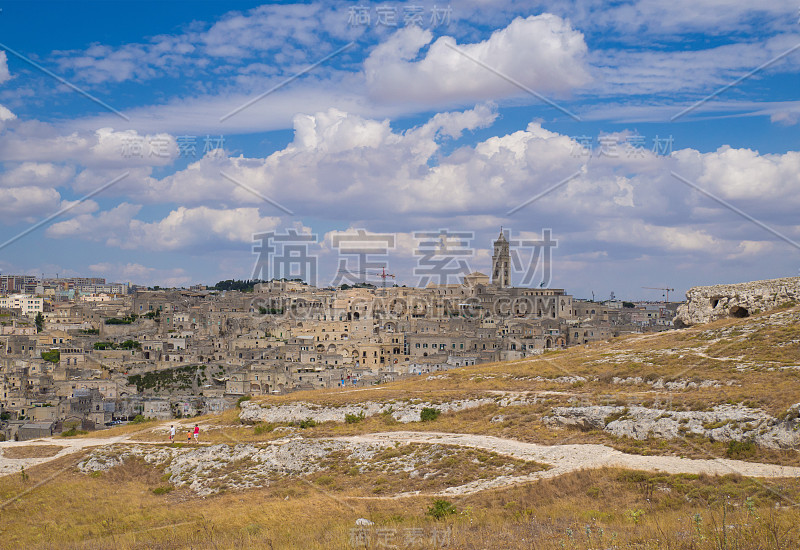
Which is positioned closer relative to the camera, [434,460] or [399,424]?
[434,460]

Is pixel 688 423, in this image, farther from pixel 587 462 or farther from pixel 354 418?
pixel 354 418

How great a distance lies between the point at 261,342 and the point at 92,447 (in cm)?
5910

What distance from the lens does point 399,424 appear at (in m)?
26.7

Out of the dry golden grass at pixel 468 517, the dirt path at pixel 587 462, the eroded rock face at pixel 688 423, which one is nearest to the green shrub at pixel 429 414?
the dirt path at pixel 587 462

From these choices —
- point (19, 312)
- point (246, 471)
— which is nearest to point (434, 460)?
point (246, 471)

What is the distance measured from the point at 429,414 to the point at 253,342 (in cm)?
6374

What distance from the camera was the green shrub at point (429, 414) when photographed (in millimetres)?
26625

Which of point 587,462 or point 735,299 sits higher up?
point 735,299

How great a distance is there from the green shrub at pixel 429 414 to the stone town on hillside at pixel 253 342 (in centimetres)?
3284

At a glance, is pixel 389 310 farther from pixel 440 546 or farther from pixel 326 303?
pixel 440 546

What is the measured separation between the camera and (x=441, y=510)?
570 inches

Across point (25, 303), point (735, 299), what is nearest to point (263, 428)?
point (735, 299)

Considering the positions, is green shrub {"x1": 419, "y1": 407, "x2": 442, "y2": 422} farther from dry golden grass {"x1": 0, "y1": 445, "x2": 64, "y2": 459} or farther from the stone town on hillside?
the stone town on hillside

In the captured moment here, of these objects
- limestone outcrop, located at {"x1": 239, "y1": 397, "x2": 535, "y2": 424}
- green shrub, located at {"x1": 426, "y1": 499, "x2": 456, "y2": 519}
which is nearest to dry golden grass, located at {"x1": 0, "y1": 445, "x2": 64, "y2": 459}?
limestone outcrop, located at {"x1": 239, "y1": 397, "x2": 535, "y2": 424}
